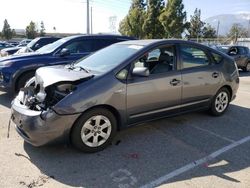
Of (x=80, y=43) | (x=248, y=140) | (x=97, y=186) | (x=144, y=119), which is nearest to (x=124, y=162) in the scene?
(x=97, y=186)

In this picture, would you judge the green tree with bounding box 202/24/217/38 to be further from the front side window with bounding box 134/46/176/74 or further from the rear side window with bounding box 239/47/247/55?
the front side window with bounding box 134/46/176/74

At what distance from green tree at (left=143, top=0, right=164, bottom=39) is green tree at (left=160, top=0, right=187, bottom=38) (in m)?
1.96

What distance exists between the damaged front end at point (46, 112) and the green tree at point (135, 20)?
35738 millimetres

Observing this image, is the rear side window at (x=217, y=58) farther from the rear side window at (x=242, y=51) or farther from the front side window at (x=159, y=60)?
the rear side window at (x=242, y=51)

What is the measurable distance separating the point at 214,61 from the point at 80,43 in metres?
4.21

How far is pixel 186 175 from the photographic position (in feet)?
11.9

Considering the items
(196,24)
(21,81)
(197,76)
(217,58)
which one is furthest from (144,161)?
(196,24)

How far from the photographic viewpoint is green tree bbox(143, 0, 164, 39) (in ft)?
124

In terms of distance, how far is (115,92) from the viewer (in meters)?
4.21

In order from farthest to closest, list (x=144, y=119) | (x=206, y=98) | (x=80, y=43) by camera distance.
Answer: (x=80, y=43) → (x=206, y=98) → (x=144, y=119)

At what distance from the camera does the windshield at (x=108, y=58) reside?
4.52 metres

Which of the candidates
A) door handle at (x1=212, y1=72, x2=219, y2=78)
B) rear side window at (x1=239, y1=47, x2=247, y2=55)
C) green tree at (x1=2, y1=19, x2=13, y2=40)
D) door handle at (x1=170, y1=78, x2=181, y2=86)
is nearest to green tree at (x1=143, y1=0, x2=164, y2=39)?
→ rear side window at (x1=239, y1=47, x2=247, y2=55)

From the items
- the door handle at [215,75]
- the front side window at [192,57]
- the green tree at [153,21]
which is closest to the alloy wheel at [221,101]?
the door handle at [215,75]

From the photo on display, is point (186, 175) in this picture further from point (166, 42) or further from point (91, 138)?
point (166, 42)
